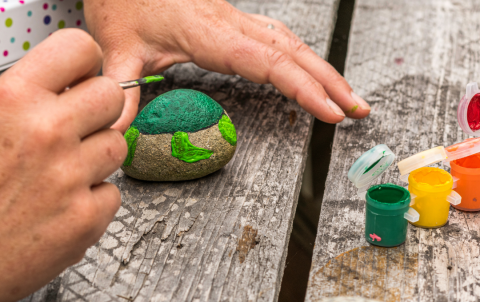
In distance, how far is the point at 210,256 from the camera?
2.55 feet

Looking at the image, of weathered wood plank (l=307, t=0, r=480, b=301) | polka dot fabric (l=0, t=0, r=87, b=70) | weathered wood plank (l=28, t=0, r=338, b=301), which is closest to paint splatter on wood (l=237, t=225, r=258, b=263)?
weathered wood plank (l=28, t=0, r=338, b=301)

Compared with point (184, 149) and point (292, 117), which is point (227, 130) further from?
point (292, 117)

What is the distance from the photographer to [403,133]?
3.64 ft

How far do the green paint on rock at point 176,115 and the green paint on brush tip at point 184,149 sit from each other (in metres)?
0.02

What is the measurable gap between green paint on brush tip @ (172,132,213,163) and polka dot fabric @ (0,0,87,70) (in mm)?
540

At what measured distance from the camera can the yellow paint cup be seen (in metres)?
0.80

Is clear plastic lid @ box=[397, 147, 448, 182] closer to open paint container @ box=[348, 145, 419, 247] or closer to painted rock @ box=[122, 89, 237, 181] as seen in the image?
open paint container @ box=[348, 145, 419, 247]

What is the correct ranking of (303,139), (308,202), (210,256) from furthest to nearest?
(303,139), (308,202), (210,256)

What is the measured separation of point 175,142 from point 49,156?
1.24ft

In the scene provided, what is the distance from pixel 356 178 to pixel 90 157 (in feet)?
1.44

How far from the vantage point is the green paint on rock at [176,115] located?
946 mm

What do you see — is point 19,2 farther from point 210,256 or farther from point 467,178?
point 467,178

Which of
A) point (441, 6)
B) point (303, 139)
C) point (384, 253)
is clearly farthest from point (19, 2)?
point (441, 6)

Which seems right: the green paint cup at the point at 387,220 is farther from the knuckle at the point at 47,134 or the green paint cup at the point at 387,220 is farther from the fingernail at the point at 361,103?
the knuckle at the point at 47,134
